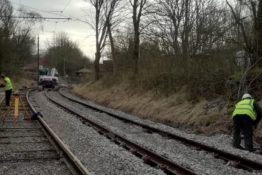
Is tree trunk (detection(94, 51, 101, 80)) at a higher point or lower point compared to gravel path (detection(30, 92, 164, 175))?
higher

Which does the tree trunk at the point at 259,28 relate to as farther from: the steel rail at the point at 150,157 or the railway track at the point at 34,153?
the railway track at the point at 34,153

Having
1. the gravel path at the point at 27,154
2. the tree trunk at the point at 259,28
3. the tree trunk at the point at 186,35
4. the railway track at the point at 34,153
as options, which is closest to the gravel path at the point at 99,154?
the railway track at the point at 34,153

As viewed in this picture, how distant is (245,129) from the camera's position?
13.5 meters

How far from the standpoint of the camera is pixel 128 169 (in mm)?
10039

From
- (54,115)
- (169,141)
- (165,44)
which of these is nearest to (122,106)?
(165,44)

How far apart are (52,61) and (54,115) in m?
109

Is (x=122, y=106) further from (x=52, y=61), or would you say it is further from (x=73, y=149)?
(x=52, y=61)

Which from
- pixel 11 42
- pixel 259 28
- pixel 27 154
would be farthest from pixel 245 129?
pixel 11 42

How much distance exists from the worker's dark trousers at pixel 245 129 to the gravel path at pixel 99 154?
3379mm

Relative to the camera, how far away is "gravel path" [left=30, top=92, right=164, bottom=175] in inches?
392

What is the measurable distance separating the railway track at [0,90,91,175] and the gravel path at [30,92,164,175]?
43 centimetres

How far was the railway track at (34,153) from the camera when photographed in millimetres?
9766

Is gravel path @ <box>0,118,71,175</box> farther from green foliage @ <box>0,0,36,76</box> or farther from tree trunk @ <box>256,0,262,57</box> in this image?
green foliage @ <box>0,0,36,76</box>

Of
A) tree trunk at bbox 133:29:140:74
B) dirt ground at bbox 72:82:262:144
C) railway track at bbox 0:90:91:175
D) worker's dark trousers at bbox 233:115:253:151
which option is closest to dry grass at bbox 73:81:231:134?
dirt ground at bbox 72:82:262:144
